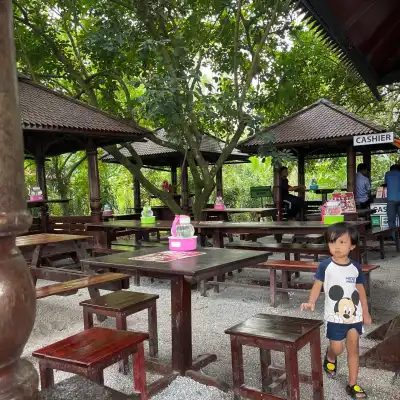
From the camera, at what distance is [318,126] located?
9.91 m

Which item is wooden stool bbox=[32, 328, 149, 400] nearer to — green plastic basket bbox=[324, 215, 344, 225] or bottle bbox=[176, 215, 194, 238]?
bottle bbox=[176, 215, 194, 238]

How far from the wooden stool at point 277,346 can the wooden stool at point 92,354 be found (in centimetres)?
60

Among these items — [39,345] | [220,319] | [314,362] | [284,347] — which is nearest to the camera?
[284,347]

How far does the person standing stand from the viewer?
9328 millimetres

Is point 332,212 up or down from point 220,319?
up

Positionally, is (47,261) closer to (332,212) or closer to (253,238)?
(253,238)

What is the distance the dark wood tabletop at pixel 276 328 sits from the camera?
2.58 m

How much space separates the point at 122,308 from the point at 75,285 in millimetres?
1101

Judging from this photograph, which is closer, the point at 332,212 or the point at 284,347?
the point at 284,347

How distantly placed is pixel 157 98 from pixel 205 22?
4041mm

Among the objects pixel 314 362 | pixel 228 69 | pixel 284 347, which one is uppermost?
pixel 228 69

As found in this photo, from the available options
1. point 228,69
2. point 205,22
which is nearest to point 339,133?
point 228,69

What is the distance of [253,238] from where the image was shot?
8328 mm

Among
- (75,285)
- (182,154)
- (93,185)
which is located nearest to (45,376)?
(75,285)
